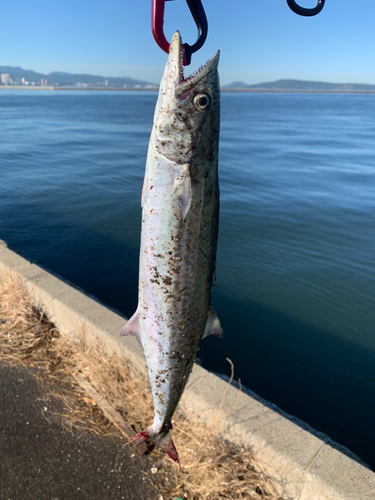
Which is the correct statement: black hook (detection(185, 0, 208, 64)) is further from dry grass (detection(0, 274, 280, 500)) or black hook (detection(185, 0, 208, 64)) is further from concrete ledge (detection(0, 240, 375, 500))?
dry grass (detection(0, 274, 280, 500))

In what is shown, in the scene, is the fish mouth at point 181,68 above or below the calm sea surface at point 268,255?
above

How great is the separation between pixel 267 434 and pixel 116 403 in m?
2.07

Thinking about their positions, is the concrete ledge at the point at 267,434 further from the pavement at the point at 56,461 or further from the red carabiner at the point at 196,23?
the red carabiner at the point at 196,23

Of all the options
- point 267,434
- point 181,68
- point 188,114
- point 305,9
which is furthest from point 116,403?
point 305,9

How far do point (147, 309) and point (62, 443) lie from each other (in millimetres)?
3238

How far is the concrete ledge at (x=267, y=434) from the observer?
3297 mm

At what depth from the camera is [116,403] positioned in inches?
187

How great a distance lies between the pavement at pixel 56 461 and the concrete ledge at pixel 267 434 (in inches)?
38.7

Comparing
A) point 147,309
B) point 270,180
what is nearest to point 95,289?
point 147,309

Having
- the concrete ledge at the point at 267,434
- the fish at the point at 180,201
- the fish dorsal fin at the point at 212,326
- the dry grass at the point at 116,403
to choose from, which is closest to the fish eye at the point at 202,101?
the fish at the point at 180,201

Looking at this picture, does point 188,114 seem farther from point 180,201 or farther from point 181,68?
point 180,201

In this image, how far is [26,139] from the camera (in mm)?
28656

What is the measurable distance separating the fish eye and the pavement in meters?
4.01

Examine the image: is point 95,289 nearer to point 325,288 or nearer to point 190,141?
point 325,288
